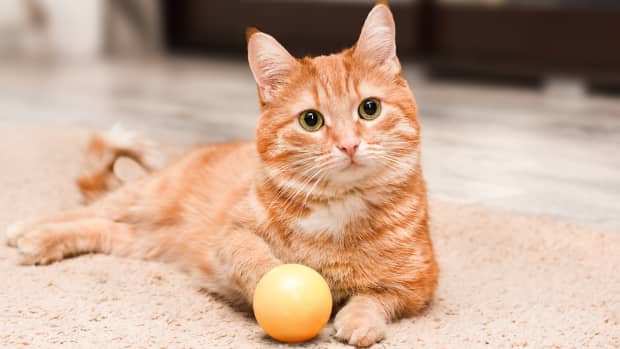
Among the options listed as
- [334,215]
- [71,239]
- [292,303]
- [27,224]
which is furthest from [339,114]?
[27,224]

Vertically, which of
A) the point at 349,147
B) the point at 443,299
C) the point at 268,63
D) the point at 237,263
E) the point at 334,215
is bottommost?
the point at 443,299

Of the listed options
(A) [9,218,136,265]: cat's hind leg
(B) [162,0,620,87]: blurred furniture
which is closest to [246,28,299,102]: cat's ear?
(A) [9,218,136,265]: cat's hind leg

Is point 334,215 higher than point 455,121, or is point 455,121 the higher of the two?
point 334,215

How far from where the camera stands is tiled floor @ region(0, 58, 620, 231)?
2.56 metres

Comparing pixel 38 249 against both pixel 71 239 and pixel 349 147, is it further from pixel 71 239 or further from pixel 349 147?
pixel 349 147

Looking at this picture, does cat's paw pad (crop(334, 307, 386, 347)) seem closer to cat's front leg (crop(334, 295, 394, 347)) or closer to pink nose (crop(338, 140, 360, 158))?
cat's front leg (crop(334, 295, 394, 347))

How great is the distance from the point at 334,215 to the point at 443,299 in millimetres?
361

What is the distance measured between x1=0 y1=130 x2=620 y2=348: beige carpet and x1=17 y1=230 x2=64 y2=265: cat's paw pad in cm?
3

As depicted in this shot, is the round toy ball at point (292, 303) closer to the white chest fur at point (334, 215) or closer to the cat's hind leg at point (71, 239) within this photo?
the white chest fur at point (334, 215)

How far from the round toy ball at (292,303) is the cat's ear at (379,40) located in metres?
0.44

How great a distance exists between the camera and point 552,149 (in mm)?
3133

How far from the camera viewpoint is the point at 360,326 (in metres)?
1.44

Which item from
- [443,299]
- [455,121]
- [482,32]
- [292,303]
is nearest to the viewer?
[292,303]

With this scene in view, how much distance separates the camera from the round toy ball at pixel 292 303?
4.62ft
